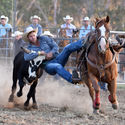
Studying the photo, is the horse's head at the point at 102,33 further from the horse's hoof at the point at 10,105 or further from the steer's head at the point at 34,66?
the horse's hoof at the point at 10,105

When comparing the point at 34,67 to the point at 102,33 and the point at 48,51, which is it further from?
the point at 102,33

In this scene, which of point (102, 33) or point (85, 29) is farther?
point (85, 29)

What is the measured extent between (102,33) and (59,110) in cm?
189

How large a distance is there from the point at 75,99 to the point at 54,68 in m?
1.88

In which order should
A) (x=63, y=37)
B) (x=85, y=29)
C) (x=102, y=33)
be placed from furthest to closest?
(x=63, y=37)
(x=85, y=29)
(x=102, y=33)

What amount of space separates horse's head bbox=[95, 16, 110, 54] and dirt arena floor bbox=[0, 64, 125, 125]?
45.9 inches

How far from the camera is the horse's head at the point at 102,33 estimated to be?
6.67 meters

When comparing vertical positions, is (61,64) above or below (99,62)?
below

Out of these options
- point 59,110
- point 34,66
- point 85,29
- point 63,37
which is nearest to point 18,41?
point 63,37

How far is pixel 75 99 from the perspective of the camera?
369 inches

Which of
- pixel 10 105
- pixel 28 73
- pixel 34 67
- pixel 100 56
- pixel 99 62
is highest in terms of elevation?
pixel 100 56

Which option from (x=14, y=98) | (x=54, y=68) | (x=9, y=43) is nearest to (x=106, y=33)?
(x=54, y=68)

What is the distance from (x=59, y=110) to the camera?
783 centimetres

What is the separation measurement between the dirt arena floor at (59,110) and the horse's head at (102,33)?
1165 millimetres
